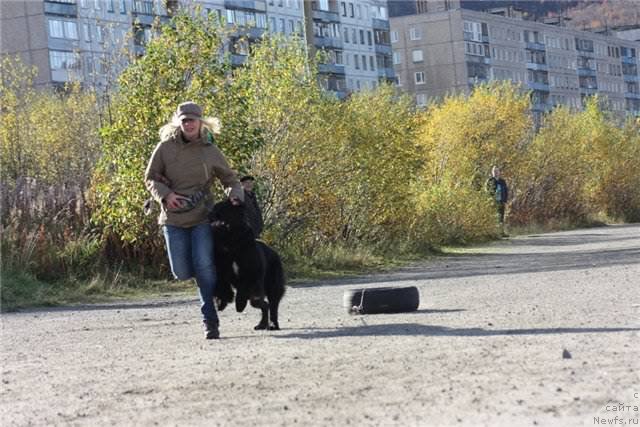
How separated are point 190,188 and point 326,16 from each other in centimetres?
12641

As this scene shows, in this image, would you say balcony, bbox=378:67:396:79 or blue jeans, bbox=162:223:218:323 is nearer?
blue jeans, bbox=162:223:218:323

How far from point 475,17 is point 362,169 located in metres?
135

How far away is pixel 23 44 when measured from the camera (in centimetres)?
10238

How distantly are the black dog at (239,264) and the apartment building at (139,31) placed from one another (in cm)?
1112

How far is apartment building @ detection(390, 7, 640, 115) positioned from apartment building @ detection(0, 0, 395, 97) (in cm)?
1046

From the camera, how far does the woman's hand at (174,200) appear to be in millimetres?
12227

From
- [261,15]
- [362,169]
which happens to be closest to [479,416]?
[362,169]

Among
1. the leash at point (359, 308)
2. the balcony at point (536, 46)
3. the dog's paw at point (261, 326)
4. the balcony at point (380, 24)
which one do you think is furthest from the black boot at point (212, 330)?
the balcony at point (536, 46)

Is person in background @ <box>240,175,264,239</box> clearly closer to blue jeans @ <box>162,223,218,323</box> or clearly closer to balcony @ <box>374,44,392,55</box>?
blue jeans @ <box>162,223,218,323</box>

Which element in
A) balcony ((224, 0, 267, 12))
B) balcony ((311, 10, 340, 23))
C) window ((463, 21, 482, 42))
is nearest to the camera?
balcony ((224, 0, 267, 12))

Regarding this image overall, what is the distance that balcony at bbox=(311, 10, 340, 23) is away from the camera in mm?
135750

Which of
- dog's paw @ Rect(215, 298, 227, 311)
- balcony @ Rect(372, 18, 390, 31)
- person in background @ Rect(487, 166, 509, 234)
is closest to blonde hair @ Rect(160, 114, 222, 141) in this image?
dog's paw @ Rect(215, 298, 227, 311)

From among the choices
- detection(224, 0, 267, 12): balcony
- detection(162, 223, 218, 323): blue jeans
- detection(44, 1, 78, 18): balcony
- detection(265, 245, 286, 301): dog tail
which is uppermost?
detection(224, 0, 267, 12): balcony

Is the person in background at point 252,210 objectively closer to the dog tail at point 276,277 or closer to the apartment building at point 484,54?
the dog tail at point 276,277
